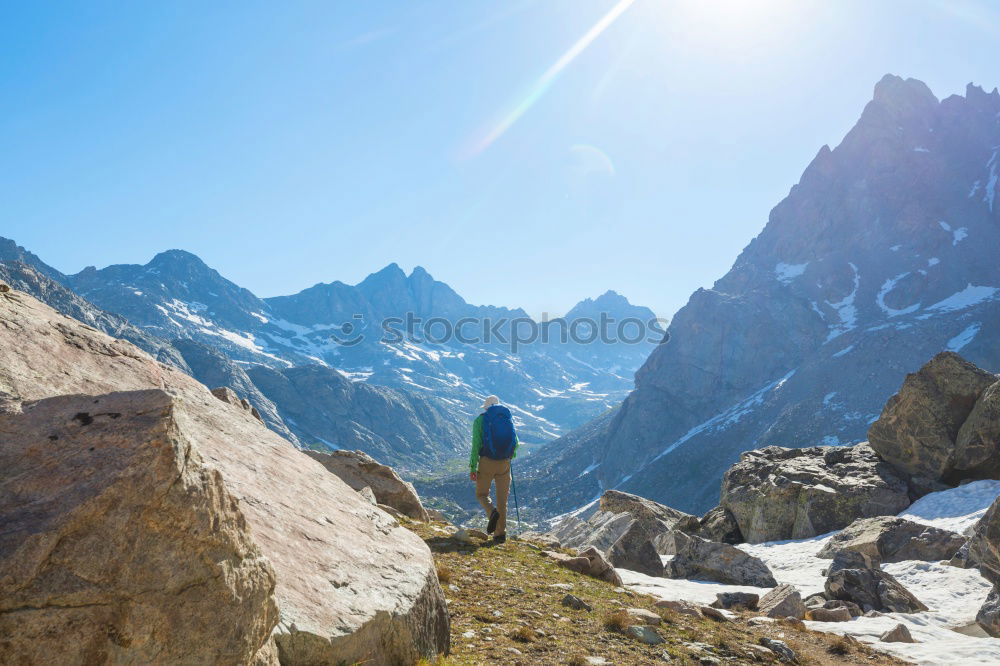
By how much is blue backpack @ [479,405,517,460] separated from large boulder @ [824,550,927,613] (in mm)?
10865

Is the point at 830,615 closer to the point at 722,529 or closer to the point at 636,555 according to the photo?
the point at 636,555

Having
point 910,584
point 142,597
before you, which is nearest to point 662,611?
point 142,597

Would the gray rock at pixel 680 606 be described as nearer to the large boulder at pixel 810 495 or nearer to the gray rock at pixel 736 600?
the gray rock at pixel 736 600

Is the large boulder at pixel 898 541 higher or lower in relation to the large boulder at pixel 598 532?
higher

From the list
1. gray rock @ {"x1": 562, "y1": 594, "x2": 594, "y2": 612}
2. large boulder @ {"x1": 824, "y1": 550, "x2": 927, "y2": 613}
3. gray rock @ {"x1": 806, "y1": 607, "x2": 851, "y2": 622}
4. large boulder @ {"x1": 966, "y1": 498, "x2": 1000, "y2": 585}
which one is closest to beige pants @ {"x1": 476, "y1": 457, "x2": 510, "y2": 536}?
gray rock @ {"x1": 562, "y1": 594, "x2": 594, "y2": 612}

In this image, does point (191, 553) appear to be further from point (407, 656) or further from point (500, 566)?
point (500, 566)

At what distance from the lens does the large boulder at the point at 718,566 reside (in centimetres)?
2167

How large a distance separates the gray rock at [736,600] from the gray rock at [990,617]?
17.3 feet

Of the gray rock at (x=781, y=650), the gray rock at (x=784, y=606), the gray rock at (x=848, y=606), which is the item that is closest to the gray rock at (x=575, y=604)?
the gray rock at (x=781, y=650)

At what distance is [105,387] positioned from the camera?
7.76 meters

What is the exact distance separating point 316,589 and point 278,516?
1342 mm

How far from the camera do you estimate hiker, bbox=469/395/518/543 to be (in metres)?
17.4

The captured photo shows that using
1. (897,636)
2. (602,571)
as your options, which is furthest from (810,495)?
(602,571)

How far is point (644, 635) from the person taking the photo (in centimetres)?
1032
